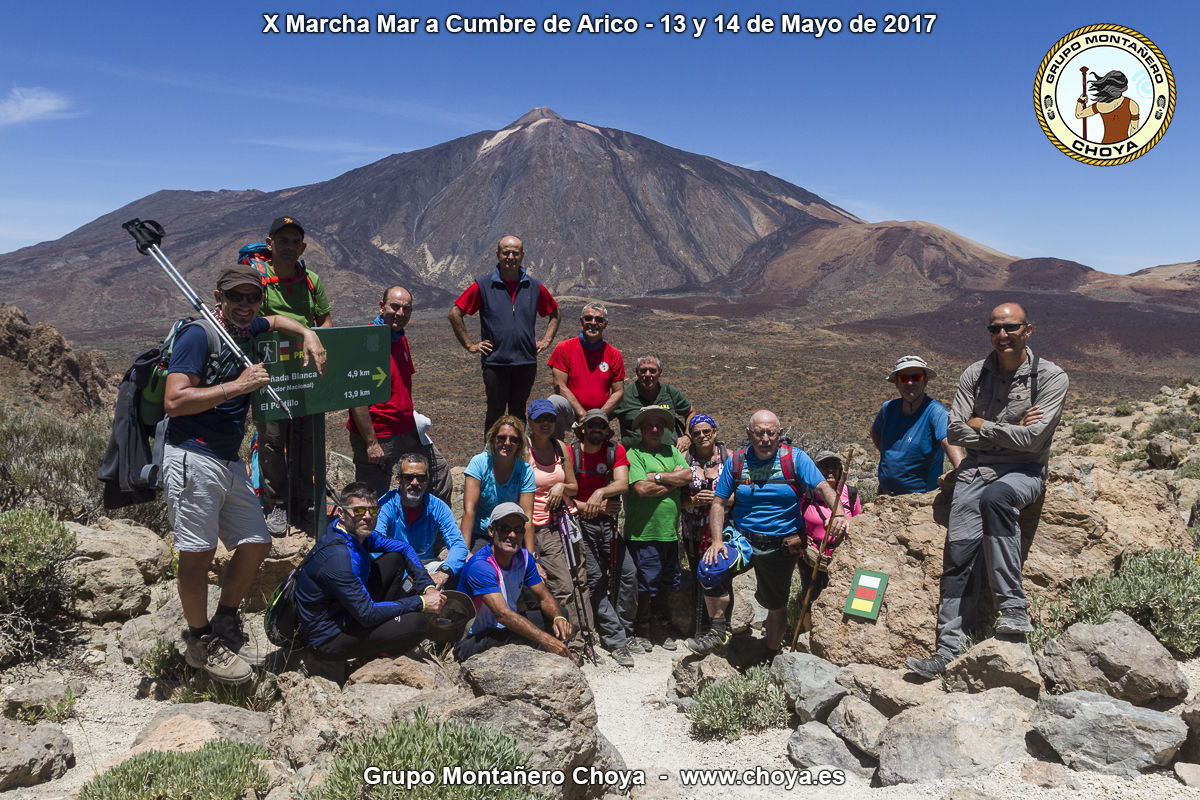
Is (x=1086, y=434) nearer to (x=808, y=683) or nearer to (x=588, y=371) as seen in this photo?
(x=588, y=371)

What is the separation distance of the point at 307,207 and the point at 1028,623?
114 meters

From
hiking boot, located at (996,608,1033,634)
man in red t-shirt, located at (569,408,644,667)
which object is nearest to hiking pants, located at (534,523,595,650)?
man in red t-shirt, located at (569,408,644,667)

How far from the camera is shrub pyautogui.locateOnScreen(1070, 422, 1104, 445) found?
16.4 metres

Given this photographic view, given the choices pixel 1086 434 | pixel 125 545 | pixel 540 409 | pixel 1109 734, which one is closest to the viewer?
pixel 1109 734

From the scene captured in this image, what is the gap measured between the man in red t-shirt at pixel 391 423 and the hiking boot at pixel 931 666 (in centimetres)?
317

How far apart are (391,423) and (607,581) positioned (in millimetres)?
1765

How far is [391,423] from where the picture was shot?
5246mm

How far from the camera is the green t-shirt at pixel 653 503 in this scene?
17.3 feet

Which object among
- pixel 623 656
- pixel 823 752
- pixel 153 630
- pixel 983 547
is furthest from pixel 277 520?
pixel 983 547

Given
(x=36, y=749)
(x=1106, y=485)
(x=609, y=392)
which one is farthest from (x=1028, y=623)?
(x=36, y=749)

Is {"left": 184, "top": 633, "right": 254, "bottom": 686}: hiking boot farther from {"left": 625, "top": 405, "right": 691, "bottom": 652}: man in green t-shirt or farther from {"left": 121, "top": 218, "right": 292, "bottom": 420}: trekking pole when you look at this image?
→ {"left": 625, "top": 405, "right": 691, "bottom": 652}: man in green t-shirt

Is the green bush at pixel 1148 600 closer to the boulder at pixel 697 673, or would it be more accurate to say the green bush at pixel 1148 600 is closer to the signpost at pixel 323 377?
the boulder at pixel 697 673

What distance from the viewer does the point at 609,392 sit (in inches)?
231

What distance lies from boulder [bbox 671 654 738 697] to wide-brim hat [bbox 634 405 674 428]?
4.77 feet
